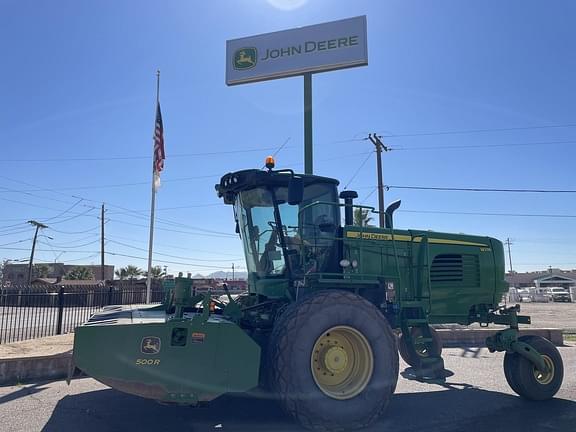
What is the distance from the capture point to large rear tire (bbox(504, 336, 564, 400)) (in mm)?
6480

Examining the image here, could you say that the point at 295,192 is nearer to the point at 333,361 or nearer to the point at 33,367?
the point at 333,361

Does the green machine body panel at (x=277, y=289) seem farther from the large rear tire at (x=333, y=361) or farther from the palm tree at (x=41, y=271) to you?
the palm tree at (x=41, y=271)

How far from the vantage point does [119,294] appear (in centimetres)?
1550

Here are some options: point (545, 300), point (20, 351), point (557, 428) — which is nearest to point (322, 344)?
point (557, 428)

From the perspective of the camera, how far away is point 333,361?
17.1ft

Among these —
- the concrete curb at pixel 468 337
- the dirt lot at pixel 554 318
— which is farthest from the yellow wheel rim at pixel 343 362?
the dirt lot at pixel 554 318

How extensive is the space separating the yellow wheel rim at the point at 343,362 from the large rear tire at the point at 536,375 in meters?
2.82

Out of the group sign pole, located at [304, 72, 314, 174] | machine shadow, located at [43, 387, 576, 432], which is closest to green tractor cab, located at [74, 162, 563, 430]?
machine shadow, located at [43, 387, 576, 432]

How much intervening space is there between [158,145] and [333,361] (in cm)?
1184

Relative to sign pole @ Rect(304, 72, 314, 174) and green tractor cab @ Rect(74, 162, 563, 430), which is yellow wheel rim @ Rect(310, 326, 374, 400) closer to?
green tractor cab @ Rect(74, 162, 563, 430)

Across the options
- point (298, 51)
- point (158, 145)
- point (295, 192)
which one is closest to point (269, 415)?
point (295, 192)

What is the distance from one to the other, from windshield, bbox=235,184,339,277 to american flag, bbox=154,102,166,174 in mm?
9462

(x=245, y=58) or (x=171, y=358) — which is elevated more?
(x=245, y=58)

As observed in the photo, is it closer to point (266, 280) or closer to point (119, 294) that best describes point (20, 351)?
point (266, 280)
